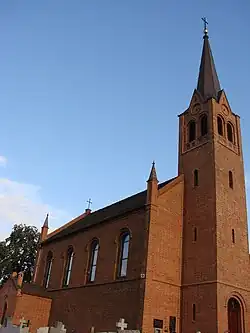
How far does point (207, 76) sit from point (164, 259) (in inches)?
684

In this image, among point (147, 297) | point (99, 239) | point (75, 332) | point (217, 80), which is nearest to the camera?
point (147, 297)

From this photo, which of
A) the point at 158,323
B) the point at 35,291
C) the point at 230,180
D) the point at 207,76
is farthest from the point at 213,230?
the point at 35,291

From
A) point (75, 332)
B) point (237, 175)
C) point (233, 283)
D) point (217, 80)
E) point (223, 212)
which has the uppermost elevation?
point (217, 80)

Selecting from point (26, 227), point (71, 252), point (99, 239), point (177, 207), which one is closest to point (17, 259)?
point (26, 227)

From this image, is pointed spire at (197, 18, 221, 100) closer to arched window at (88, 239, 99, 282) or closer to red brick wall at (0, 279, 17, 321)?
arched window at (88, 239, 99, 282)

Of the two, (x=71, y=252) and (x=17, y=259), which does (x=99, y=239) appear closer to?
(x=71, y=252)

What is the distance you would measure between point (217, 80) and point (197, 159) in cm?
949

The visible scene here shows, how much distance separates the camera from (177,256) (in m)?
25.2

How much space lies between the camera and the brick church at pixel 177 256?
22.8 meters

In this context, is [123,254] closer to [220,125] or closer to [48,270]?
[220,125]

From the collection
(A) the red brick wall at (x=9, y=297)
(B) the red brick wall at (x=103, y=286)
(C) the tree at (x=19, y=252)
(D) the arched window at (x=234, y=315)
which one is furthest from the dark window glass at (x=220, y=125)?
(C) the tree at (x=19, y=252)

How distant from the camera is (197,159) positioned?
28.1 m

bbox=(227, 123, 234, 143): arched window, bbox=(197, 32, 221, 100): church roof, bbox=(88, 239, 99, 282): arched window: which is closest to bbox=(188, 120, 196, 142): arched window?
bbox=(197, 32, 221, 100): church roof

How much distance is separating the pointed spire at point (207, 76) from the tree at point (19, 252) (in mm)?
32272
